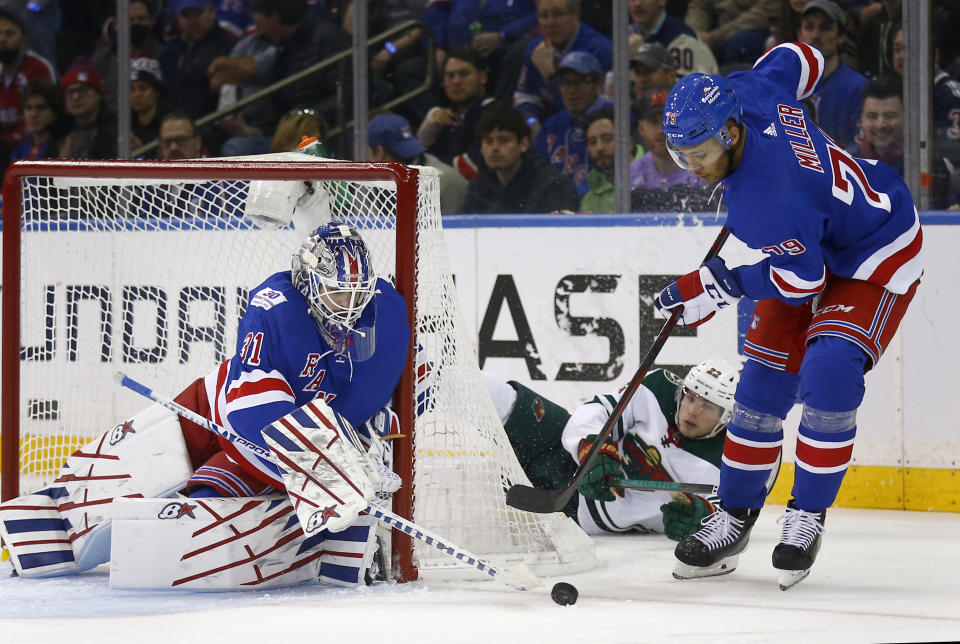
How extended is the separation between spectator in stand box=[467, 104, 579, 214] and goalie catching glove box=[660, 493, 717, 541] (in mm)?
1301

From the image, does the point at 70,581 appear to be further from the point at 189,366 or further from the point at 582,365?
the point at 582,365

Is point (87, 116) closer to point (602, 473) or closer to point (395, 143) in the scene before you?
point (395, 143)

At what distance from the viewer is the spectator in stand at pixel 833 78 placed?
4160 millimetres

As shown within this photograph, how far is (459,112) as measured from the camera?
4.73 metres

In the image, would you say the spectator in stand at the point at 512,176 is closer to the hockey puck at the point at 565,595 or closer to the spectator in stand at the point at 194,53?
the spectator in stand at the point at 194,53

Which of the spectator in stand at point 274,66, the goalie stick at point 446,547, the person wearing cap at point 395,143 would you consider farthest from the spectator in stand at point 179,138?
the goalie stick at point 446,547

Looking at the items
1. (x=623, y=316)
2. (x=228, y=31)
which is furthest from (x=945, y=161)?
(x=228, y=31)

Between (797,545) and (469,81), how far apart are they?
2.45 metres

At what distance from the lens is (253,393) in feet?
8.82

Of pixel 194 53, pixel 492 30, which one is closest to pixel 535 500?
pixel 492 30

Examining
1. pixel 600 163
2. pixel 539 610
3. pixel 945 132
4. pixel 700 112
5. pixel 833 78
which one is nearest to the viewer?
pixel 539 610

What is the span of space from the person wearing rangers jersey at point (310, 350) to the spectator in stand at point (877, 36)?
1.99 metres

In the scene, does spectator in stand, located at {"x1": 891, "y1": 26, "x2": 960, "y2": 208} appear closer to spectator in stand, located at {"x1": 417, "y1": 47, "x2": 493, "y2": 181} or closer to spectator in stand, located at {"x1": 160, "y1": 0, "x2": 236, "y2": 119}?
spectator in stand, located at {"x1": 417, "y1": 47, "x2": 493, "y2": 181}

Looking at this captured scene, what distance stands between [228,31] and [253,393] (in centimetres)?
282
